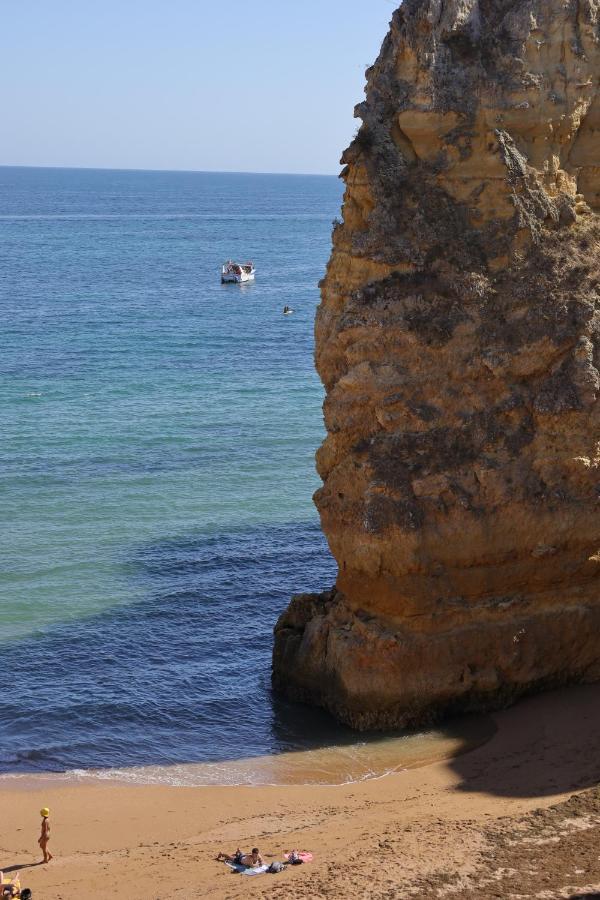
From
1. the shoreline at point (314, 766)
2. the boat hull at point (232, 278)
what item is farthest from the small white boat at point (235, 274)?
the shoreline at point (314, 766)

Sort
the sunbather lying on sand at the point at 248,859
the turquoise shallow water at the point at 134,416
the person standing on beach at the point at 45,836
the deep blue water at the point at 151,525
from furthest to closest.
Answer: the turquoise shallow water at the point at 134,416 < the deep blue water at the point at 151,525 < the person standing on beach at the point at 45,836 < the sunbather lying on sand at the point at 248,859

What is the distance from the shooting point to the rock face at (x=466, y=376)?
24078 mm

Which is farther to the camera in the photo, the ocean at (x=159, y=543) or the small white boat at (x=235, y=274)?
the small white boat at (x=235, y=274)

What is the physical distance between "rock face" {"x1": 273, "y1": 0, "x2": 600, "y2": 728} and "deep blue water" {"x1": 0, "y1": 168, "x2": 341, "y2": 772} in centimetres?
336

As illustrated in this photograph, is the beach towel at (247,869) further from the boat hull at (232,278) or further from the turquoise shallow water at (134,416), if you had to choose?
the boat hull at (232,278)

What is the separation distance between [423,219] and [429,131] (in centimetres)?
161

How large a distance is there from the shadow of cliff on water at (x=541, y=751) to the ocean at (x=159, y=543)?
56.9 inches

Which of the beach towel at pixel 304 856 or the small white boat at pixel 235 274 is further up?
the small white boat at pixel 235 274

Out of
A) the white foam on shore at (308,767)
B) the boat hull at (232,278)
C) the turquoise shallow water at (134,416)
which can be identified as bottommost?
the white foam on shore at (308,767)

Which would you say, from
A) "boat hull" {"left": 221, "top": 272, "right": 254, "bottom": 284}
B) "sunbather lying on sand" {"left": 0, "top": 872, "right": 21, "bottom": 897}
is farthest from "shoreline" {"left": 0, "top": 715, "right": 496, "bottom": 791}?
"boat hull" {"left": 221, "top": 272, "right": 254, "bottom": 284}

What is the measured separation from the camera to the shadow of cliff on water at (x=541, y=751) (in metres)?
21.7

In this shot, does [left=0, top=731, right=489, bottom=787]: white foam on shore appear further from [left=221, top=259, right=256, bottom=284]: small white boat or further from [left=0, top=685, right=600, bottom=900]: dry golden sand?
[left=221, top=259, right=256, bottom=284]: small white boat

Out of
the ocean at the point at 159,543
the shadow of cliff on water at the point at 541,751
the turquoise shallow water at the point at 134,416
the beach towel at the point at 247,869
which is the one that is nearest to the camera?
the beach towel at the point at 247,869

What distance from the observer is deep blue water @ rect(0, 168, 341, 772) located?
1014 inches
